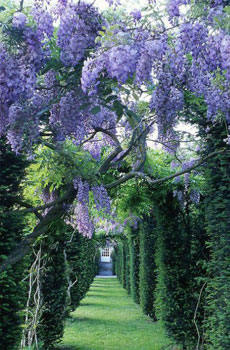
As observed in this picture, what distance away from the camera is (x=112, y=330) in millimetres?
10344

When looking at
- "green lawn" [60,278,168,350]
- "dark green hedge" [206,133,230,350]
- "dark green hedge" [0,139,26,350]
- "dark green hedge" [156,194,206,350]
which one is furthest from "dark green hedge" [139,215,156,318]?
"dark green hedge" [0,139,26,350]

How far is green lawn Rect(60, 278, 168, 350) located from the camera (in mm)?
8430

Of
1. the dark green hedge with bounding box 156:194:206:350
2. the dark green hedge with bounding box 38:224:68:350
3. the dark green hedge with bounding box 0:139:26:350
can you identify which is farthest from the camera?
the dark green hedge with bounding box 38:224:68:350

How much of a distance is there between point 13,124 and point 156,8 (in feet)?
3.70

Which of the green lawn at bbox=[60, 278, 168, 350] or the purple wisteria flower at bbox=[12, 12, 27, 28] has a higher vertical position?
the purple wisteria flower at bbox=[12, 12, 27, 28]

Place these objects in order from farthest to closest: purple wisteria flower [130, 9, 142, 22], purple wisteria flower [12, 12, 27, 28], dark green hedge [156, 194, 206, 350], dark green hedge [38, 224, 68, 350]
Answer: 1. dark green hedge [38, 224, 68, 350]
2. dark green hedge [156, 194, 206, 350]
3. purple wisteria flower [130, 9, 142, 22]
4. purple wisteria flower [12, 12, 27, 28]

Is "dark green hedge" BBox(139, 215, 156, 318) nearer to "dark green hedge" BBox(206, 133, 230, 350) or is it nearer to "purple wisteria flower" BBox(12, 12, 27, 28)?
"dark green hedge" BBox(206, 133, 230, 350)

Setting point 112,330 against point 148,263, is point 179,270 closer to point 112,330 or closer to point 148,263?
point 112,330

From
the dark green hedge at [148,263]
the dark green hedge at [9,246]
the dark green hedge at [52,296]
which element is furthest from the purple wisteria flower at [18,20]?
the dark green hedge at [148,263]

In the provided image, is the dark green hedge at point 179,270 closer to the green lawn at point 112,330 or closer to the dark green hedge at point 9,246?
the green lawn at point 112,330

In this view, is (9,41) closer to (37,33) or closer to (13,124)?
(37,33)

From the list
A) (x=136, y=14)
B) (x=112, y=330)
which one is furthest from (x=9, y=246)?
(x=112, y=330)

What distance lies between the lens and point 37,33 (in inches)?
108

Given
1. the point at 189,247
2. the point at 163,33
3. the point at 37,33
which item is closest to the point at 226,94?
the point at 163,33
